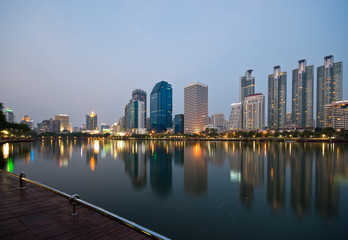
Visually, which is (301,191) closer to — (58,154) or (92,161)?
(92,161)

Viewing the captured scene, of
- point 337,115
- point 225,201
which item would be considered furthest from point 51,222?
point 337,115

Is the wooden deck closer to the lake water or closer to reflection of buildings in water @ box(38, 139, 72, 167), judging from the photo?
the lake water

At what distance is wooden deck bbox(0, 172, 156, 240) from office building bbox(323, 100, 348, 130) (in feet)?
715

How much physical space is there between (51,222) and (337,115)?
757ft

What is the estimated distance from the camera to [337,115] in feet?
534

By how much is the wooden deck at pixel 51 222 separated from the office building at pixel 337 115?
217948 mm

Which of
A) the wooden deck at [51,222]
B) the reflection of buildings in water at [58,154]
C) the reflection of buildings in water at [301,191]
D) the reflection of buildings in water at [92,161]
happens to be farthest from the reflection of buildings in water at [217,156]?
the reflection of buildings in water at [58,154]

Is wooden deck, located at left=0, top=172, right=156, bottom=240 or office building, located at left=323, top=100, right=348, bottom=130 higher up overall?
office building, located at left=323, top=100, right=348, bottom=130

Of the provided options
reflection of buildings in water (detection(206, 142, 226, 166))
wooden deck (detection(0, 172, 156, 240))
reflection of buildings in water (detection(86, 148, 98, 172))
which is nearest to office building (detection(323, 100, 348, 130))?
reflection of buildings in water (detection(206, 142, 226, 166))

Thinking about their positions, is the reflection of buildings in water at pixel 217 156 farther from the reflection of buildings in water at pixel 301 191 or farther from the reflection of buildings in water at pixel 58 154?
the reflection of buildings in water at pixel 58 154

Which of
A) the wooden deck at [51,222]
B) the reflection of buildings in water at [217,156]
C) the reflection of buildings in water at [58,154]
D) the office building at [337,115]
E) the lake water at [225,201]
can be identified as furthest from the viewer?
the office building at [337,115]

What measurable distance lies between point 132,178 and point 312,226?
18.6m

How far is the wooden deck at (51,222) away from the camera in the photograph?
18.1 ft

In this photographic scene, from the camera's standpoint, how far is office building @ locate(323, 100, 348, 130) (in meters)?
156
